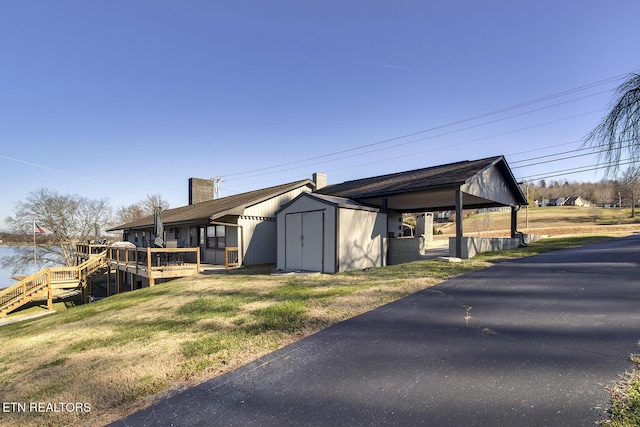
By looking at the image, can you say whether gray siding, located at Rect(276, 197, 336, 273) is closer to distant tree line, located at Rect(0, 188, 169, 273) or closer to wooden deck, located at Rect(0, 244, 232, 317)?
wooden deck, located at Rect(0, 244, 232, 317)

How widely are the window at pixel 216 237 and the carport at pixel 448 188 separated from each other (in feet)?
20.8

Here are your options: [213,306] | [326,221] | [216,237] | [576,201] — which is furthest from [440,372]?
[576,201]

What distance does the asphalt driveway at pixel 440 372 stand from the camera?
8.57ft

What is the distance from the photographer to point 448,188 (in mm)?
11648

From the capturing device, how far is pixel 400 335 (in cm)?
435

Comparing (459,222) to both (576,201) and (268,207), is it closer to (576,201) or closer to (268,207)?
(268,207)

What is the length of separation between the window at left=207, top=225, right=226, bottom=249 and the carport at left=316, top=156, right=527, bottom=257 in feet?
20.8

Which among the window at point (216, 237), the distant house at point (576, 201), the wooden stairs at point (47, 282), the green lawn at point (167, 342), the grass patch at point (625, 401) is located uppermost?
the distant house at point (576, 201)

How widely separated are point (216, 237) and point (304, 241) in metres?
7.21

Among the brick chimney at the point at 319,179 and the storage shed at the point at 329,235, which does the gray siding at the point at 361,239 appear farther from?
the brick chimney at the point at 319,179

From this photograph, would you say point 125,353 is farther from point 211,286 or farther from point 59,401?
point 211,286

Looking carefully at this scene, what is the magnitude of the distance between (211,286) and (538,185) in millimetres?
145624

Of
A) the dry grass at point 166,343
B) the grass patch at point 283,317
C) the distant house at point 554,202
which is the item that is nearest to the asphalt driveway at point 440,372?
the dry grass at point 166,343

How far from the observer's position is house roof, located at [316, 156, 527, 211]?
1204 cm
